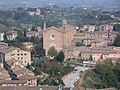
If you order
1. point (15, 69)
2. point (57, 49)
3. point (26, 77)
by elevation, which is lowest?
point (57, 49)

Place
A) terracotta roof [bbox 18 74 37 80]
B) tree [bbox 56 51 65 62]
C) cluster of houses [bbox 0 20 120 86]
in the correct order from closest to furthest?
terracotta roof [bbox 18 74 37 80] → cluster of houses [bbox 0 20 120 86] → tree [bbox 56 51 65 62]

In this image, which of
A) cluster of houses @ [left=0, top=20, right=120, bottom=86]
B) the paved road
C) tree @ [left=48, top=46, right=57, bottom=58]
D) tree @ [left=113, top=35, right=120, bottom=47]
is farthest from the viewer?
tree @ [left=113, top=35, right=120, bottom=47]

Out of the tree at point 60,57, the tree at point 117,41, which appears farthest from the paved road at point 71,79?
the tree at point 117,41

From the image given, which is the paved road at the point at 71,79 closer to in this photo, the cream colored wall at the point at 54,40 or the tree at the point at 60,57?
the tree at the point at 60,57

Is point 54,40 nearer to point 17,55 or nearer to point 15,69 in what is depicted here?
point 17,55

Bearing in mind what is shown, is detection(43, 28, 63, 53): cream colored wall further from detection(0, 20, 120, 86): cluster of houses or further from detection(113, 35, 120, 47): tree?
detection(113, 35, 120, 47): tree

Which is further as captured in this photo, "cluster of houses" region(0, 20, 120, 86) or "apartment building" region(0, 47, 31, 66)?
"apartment building" region(0, 47, 31, 66)

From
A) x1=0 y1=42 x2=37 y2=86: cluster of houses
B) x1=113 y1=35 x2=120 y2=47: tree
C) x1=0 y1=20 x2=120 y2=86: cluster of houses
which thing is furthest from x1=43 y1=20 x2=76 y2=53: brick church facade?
x1=0 y1=42 x2=37 y2=86: cluster of houses

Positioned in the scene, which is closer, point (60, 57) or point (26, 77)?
point (26, 77)

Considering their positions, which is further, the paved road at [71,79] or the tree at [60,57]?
the tree at [60,57]

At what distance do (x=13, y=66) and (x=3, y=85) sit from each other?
4.26m

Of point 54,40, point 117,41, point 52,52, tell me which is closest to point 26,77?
point 52,52

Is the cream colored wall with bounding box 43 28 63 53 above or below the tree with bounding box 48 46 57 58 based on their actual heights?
above

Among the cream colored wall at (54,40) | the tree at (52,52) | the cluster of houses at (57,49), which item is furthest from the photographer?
the cream colored wall at (54,40)
